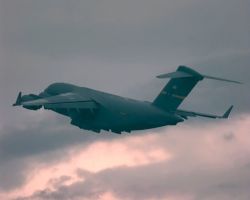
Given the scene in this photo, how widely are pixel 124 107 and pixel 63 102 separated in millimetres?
5224

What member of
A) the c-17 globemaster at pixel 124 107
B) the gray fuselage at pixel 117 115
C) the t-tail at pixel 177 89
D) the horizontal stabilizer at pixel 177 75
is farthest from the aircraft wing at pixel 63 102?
the horizontal stabilizer at pixel 177 75

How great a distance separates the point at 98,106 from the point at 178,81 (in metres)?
7.03

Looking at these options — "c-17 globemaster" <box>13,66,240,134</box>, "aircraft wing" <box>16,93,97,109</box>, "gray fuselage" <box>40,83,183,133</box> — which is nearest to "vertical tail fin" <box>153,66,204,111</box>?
"c-17 globemaster" <box>13,66,240,134</box>

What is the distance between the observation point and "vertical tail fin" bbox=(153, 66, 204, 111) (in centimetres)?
6794

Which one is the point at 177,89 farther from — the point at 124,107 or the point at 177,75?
the point at 124,107

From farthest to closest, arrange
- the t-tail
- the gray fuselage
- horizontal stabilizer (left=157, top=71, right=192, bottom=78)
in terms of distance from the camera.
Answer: the t-tail
the gray fuselage
horizontal stabilizer (left=157, top=71, right=192, bottom=78)

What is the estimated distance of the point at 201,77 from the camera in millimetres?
67938

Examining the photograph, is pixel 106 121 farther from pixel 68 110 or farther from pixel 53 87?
pixel 53 87

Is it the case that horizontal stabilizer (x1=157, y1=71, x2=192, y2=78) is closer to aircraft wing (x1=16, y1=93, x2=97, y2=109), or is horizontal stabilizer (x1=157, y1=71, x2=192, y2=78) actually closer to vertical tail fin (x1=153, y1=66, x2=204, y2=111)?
vertical tail fin (x1=153, y1=66, x2=204, y2=111)

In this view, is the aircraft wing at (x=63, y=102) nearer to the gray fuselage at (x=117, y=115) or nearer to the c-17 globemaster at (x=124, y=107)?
the c-17 globemaster at (x=124, y=107)

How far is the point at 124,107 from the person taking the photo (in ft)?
225

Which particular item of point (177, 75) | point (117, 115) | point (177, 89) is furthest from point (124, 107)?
point (177, 75)

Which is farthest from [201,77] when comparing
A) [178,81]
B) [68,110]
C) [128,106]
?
[68,110]

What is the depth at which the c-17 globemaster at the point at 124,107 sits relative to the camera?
67438mm
